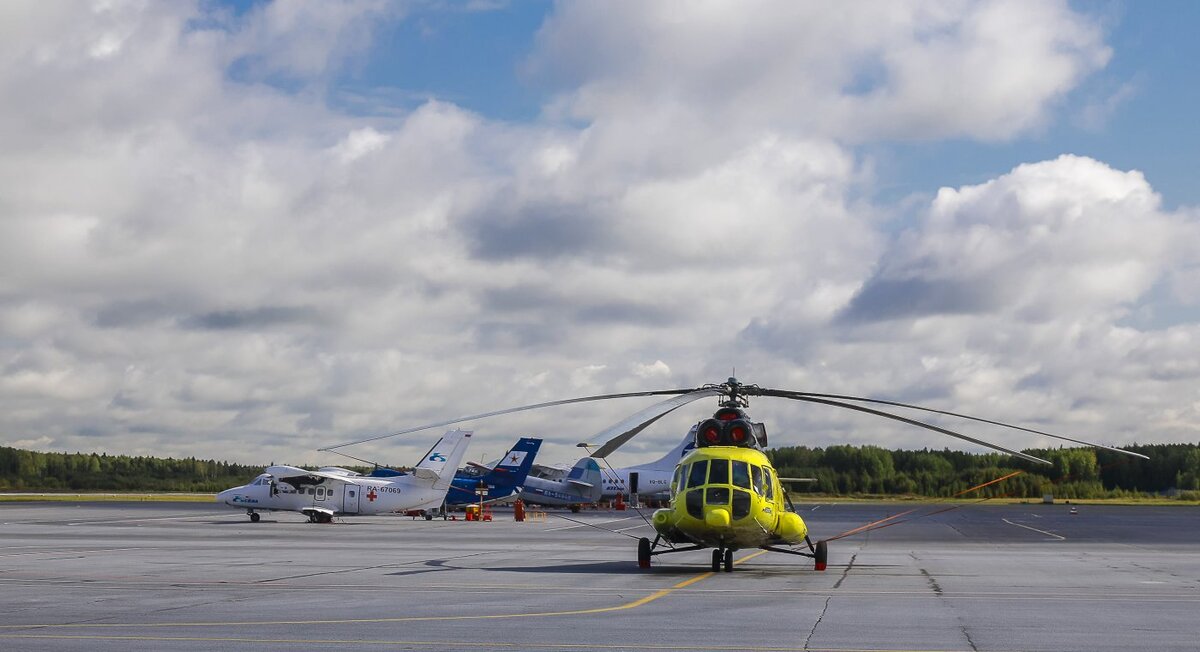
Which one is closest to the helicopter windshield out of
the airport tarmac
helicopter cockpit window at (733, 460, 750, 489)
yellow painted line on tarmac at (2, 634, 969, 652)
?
helicopter cockpit window at (733, 460, 750, 489)

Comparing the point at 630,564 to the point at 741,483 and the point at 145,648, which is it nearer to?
the point at 741,483

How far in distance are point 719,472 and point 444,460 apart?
122 ft

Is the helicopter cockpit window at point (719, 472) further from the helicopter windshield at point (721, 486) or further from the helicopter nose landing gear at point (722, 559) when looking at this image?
the helicopter nose landing gear at point (722, 559)

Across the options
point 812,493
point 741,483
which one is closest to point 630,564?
point 741,483

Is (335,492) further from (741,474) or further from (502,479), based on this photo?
(741,474)

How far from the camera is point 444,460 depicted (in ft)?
195

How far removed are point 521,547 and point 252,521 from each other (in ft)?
80.2

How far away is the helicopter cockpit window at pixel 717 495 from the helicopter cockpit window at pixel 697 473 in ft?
1.17

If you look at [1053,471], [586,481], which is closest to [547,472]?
[586,481]

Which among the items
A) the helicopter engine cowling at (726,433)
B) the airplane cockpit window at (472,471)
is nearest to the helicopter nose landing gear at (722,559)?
the helicopter engine cowling at (726,433)

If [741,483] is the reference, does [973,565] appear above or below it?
below

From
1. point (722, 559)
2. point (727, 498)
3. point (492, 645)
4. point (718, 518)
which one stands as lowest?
point (492, 645)

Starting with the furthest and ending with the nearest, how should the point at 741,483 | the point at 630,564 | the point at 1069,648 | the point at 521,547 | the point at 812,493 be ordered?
the point at 812,493
the point at 521,547
the point at 630,564
the point at 741,483
the point at 1069,648

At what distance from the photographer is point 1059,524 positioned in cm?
6297
